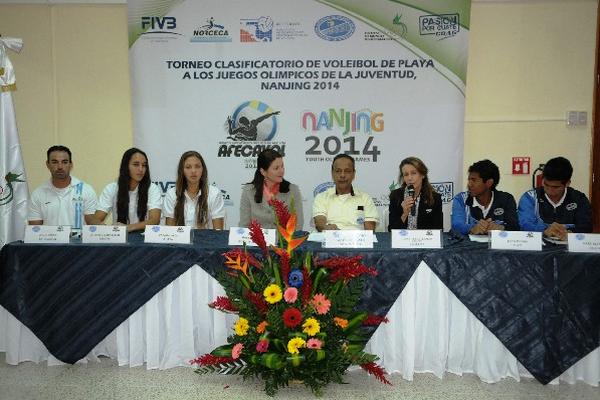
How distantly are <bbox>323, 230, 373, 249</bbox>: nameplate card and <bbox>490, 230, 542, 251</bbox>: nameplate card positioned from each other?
1.91 ft

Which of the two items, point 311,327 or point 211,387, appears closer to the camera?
point 311,327

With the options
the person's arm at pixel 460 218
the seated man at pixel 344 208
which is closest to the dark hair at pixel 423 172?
the person's arm at pixel 460 218

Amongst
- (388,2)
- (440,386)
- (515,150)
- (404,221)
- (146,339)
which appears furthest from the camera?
(515,150)

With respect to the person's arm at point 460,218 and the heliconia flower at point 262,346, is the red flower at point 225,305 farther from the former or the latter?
the person's arm at point 460,218

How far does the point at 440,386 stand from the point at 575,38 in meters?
3.13

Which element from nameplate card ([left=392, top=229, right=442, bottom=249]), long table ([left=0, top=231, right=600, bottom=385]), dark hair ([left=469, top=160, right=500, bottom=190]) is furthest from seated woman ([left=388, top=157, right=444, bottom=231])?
nameplate card ([left=392, top=229, right=442, bottom=249])

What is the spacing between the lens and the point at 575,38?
14.8 feet

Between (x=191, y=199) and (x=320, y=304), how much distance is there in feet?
4.46

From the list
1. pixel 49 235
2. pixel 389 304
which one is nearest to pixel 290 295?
pixel 389 304

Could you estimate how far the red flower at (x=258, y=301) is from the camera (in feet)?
8.19

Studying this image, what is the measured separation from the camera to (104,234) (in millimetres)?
2898

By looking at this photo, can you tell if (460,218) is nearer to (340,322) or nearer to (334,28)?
(340,322)

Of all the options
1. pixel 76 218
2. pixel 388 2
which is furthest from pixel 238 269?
pixel 388 2

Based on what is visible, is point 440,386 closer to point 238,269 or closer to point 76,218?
point 238,269
